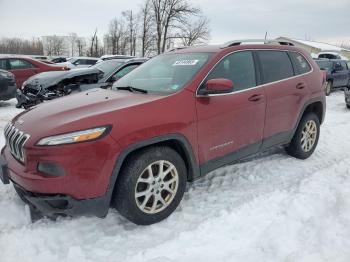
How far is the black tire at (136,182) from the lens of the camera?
3076mm

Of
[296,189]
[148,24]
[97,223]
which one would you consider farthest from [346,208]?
[148,24]

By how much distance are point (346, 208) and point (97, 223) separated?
8.40ft

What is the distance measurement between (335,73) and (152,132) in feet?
45.6

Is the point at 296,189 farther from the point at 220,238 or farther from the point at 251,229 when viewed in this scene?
the point at 220,238

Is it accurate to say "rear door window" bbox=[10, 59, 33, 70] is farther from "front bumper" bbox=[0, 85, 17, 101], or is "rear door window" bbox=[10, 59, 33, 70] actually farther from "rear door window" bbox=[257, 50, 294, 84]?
"rear door window" bbox=[257, 50, 294, 84]

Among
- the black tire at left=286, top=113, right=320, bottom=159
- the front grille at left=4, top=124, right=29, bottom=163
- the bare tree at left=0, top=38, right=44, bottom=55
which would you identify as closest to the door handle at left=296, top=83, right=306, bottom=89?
the black tire at left=286, top=113, right=320, bottom=159

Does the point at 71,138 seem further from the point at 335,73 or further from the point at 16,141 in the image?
the point at 335,73

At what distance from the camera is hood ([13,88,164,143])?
2918 mm

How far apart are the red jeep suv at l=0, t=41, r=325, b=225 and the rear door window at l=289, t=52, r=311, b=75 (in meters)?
0.31

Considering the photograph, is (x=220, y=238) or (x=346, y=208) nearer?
(x=220, y=238)

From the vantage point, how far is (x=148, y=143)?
3145mm

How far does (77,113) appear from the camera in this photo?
123 inches

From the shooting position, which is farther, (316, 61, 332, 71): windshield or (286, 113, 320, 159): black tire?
(316, 61, 332, 71): windshield

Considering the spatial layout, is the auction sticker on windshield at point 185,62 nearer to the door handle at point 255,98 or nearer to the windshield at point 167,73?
the windshield at point 167,73
